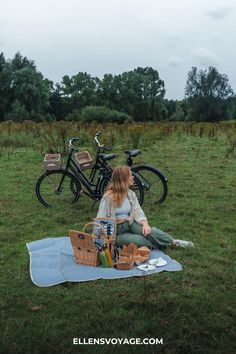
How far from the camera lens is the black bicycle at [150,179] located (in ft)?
22.6

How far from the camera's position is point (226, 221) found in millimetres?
6383

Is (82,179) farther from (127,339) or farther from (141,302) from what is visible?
(127,339)

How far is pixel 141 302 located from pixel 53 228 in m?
2.80

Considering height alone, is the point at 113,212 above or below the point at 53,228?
above

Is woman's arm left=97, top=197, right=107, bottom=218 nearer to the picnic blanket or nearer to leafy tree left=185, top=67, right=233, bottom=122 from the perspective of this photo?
the picnic blanket

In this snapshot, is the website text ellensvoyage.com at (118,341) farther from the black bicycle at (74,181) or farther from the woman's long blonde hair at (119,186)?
the black bicycle at (74,181)

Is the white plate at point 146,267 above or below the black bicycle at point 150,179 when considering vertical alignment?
below

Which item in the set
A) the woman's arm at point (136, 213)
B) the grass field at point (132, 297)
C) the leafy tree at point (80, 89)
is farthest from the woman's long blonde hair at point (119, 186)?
the leafy tree at point (80, 89)

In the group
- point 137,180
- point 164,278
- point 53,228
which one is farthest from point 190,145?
point 164,278

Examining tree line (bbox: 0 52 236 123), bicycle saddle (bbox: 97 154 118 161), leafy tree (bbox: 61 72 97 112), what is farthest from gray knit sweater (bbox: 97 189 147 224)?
leafy tree (bbox: 61 72 97 112)

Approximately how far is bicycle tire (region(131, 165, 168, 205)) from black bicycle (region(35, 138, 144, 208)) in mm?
184

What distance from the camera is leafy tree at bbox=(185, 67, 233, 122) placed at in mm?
63406

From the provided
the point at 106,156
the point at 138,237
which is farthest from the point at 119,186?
the point at 106,156

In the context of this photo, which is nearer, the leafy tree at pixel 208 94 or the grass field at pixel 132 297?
the grass field at pixel 132 297
